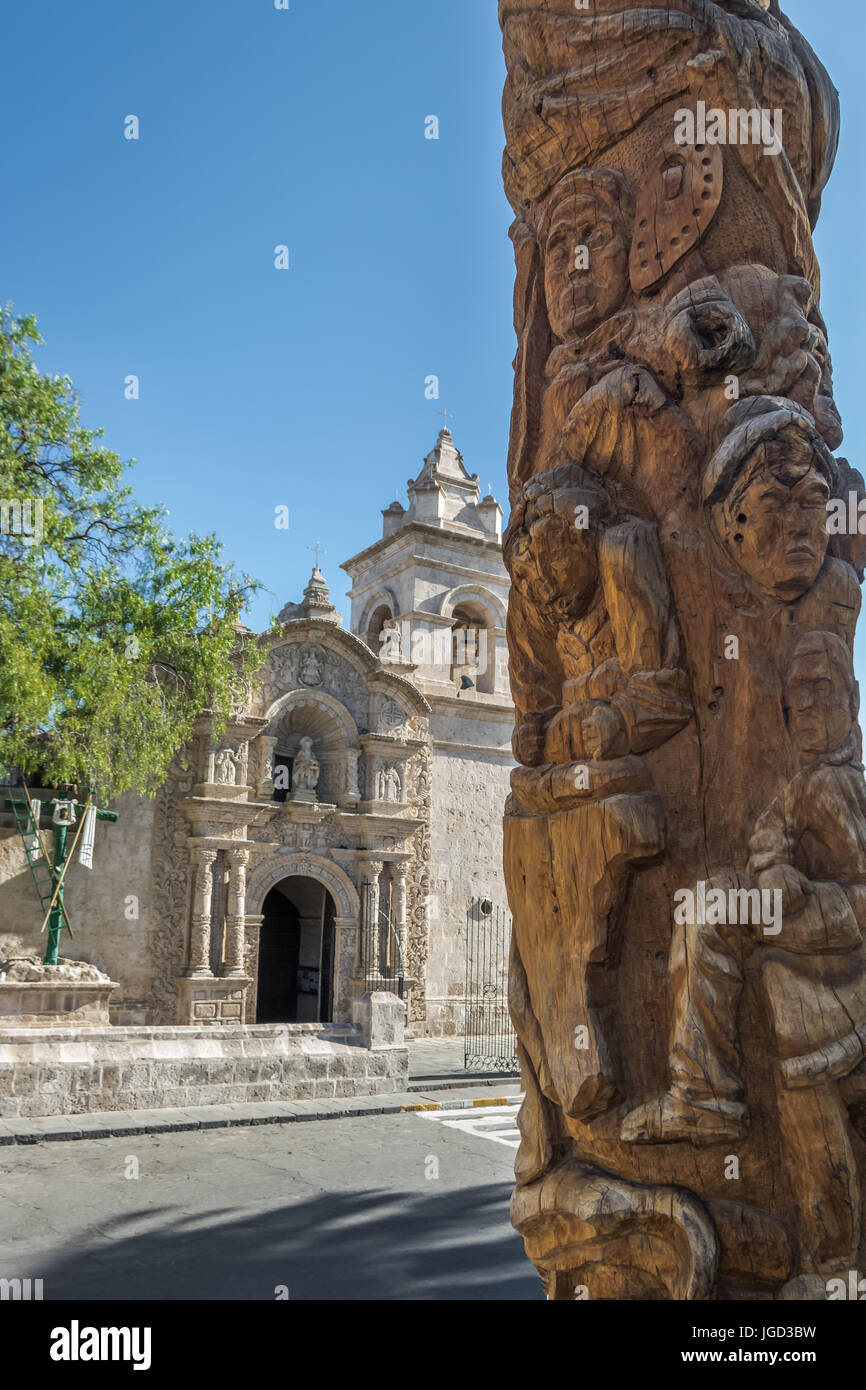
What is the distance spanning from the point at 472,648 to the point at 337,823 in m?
5.31

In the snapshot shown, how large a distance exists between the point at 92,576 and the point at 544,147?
35.5ft

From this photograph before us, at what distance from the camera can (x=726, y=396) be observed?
9.62ft

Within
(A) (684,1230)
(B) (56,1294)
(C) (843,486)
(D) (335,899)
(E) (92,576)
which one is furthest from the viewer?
(D) (335,899)

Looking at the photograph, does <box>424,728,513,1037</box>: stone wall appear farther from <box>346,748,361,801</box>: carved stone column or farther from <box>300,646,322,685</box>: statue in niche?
<box>300,646,322,685</box>: statue in niche

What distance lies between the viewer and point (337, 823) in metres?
18.1

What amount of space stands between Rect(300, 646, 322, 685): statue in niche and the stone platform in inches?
300

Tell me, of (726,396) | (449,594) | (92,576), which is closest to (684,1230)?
(726,396)

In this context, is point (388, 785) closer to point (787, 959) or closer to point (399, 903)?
point (399, 903)

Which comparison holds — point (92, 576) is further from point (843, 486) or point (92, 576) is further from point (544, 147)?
point (843, 486)

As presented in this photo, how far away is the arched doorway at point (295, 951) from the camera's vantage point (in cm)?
1859

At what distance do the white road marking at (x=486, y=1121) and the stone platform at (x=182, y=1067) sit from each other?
89cm

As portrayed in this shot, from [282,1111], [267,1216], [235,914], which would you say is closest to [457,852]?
[235,914]

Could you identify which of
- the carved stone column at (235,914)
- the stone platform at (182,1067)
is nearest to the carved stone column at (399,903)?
the carved stone column at (235,914)
